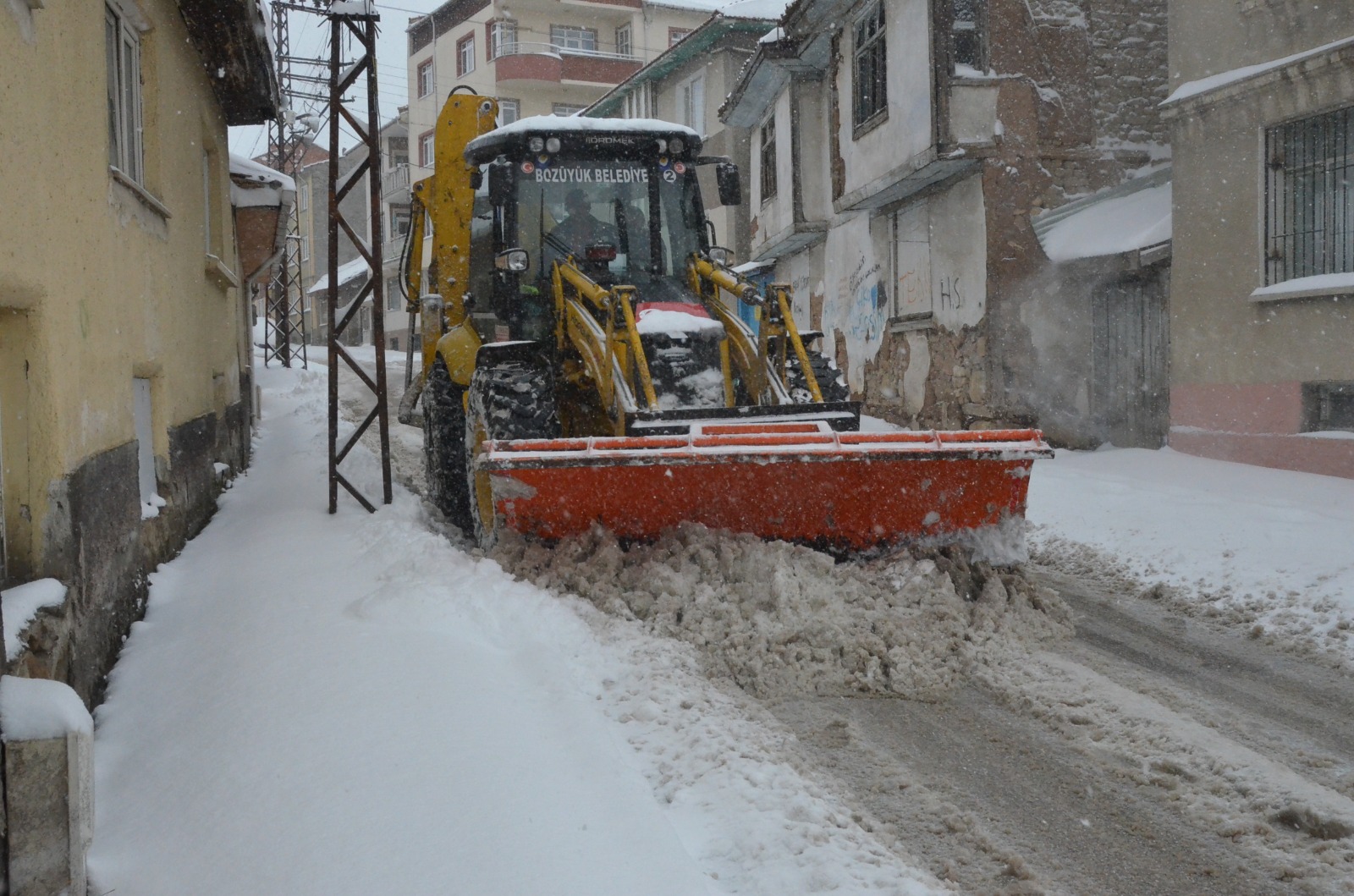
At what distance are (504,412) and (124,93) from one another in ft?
9.85

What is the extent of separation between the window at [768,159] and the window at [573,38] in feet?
69.1

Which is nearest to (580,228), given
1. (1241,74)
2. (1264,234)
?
(1264,234)

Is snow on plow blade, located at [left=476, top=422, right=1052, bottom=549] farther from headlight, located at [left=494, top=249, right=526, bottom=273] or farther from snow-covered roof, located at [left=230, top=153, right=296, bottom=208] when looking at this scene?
snow-covered roof, located at [left=230, top=153, right=296, bottom=208]

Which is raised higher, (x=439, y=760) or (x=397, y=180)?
(x=397, y=180)

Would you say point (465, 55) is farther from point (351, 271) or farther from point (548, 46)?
point (351, 271)

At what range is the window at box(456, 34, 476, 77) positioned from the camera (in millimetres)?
40469

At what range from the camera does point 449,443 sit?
816 cm

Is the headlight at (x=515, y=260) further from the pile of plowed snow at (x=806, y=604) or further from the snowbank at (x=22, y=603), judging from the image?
the snowbank at (x=22, y=603)

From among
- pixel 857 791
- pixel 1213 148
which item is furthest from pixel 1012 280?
pixel 857 791

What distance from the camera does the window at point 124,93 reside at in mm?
6086

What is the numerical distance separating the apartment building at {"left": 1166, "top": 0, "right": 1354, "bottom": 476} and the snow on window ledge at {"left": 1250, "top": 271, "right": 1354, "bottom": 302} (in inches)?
0.5

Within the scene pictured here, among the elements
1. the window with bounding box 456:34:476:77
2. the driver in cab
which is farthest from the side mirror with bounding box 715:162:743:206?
the window with bounding box 456:34:476:77

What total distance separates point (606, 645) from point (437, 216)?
4.71 meters

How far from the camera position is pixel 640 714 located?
12.5 feet
